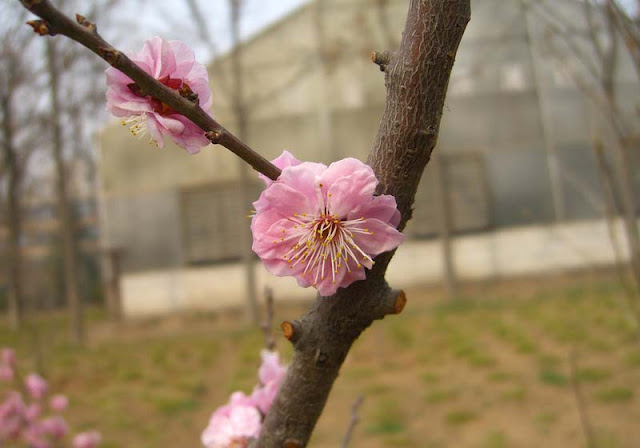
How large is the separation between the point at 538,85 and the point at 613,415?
5.39 meters

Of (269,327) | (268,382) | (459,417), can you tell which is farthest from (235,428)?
(459,417)

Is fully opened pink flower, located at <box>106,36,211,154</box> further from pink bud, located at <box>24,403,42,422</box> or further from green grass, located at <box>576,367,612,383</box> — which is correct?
green grass, located at <box>576,367,612,383</box>

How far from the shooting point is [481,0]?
6.98 metres

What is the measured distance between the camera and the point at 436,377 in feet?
13.8

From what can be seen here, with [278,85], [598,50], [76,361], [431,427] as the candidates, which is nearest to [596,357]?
[431,427]

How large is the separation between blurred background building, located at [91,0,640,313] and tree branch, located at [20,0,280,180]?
6.78 meters

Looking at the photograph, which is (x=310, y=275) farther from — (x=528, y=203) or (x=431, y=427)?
(x=528, y=203)

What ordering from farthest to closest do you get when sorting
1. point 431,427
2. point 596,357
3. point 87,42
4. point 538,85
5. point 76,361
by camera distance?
point 538,85 < point 76,361 < point 596,357 < point 431,427 < point 87,42

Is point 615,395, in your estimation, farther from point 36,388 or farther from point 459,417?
point 36,388

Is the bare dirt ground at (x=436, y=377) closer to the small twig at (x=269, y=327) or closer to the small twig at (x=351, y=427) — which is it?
the small twig at (x=351, y=427)

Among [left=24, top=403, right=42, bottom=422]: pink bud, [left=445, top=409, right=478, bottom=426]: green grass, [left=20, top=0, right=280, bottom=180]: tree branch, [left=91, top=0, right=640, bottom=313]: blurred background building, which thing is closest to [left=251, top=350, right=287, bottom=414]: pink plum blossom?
[left=20, top=0, right=280, bottom=180]: tree branch

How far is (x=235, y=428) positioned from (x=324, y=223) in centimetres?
36

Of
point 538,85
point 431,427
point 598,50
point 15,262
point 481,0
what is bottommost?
point 431,427

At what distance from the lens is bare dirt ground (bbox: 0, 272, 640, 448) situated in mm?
3270
